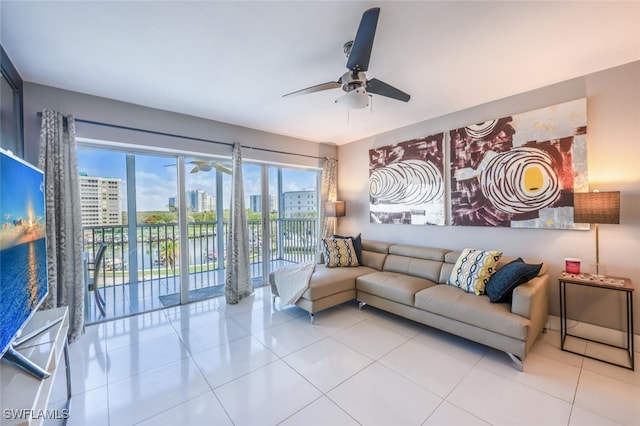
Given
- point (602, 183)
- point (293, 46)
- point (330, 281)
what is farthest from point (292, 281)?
point (602, 183)

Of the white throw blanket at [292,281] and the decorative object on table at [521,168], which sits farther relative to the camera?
the white throw blanket at [292,281]

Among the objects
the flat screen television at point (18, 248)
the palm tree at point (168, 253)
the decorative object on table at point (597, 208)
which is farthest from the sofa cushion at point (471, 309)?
the palm tree at point (168, 253)

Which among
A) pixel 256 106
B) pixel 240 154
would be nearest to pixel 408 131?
pixel 256 106

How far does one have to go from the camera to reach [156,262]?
3.88 meters

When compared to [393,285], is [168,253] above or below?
above

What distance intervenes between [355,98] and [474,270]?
2.10 meters

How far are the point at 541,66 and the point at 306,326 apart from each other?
3417 millimetres

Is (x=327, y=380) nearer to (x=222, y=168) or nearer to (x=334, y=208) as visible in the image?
(x=334, y=208)

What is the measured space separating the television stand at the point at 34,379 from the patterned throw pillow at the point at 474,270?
10.2 ft

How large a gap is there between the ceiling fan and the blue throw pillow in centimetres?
185

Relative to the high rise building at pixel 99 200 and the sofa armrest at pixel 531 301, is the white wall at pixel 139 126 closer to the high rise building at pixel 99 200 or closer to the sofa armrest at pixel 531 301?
the high rise building at pixel 99 200

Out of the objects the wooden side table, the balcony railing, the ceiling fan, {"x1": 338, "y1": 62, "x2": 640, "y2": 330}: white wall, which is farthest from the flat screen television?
{"x1": 338, "y1": 62, "x2": 640, "y2": 330}: white wall

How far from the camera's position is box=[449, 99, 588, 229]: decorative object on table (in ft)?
8.55

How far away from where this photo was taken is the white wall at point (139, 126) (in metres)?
2.58
